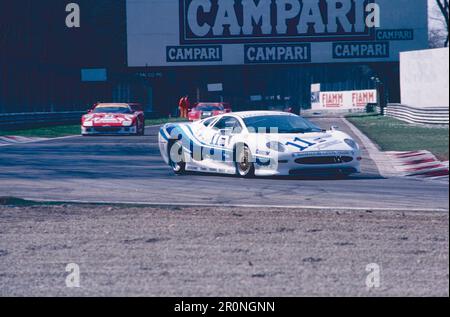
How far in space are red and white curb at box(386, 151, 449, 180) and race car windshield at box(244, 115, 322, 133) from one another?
193 cm

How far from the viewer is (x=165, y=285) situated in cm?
698

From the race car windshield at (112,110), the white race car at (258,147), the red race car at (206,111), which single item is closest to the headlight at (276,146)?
the white race car at (258,147)

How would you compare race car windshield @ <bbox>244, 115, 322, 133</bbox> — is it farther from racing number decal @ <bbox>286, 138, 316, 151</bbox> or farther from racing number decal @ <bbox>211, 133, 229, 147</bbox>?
racing number decal @ <bbox>286, 138, 316, 151</bbox>

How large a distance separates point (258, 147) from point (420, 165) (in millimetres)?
3802

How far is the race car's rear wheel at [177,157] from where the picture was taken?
16.9 meters

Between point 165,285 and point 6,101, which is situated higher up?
point 6,101

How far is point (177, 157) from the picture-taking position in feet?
55.8

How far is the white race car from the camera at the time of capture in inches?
601

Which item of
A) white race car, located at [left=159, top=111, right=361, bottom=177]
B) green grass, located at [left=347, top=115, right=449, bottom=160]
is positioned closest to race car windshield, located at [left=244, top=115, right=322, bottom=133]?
white race car, located at [left=159, top=111, right=361, bottom=177]

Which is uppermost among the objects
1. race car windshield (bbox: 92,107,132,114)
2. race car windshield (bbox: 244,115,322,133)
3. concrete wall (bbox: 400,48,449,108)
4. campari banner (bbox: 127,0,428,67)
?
campari banner (bbox: 127,0,428,67)

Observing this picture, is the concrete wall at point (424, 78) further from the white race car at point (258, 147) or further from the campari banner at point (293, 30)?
the white race car at point (258, 147)

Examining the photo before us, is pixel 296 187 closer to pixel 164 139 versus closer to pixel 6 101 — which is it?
pixel 164 139
